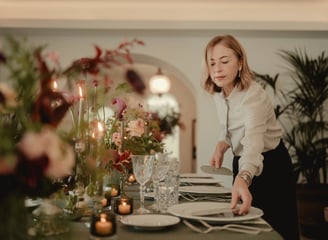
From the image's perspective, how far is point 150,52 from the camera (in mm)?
4855

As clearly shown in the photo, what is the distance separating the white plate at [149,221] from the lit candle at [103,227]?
184 millimetres

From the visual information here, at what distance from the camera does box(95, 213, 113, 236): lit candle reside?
3.27ft

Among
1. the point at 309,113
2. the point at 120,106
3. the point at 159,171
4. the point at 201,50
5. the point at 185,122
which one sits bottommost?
the point at 159,171

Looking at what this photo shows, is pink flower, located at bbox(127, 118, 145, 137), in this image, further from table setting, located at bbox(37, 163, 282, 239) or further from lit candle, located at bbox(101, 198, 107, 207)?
table setting, located at bbox(37, 163, 282, 239)

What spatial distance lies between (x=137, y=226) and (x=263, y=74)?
12.9 feet

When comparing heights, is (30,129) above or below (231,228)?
above

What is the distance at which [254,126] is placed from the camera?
1.76 m

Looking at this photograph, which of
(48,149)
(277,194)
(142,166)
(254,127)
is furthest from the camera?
(277,194)

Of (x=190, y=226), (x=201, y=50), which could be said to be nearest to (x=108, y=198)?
(x=190, y=226)

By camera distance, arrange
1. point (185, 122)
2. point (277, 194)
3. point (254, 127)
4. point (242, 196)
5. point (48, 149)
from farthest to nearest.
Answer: point (185, 122)
point (277, 194)
point (254, 127)
point (242, 196)
point (48, 149)

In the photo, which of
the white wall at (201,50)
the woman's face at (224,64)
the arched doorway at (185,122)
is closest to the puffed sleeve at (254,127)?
the woman's face at (224,64)

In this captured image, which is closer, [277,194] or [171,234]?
[171,234]

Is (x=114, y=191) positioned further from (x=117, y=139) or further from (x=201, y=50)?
(x=201, y=50)

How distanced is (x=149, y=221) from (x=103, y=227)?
0.88 ft
